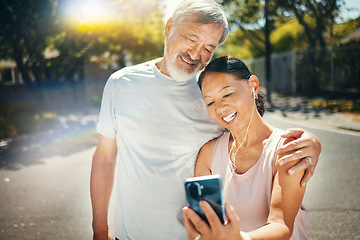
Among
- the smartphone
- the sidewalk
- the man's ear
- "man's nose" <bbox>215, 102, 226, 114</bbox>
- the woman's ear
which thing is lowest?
the sidewalk

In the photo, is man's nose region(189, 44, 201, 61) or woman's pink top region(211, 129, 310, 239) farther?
man's nose region(189, 44, 201, 61)

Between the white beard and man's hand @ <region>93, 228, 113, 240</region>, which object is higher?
the white beard

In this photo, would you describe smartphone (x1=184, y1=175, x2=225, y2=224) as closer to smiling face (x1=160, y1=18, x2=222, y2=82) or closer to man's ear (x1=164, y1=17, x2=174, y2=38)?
smiling face (x1=160, y1=18, x2=222, y2=82)

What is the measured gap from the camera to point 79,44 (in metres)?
18.1

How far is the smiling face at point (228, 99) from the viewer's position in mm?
1913

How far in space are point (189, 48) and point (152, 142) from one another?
67 cm

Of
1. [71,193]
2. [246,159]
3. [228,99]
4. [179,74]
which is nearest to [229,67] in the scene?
[228,99]

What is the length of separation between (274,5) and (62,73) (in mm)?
14690

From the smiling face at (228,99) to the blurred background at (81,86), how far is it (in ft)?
2.76

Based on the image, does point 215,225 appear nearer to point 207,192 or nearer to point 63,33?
point 207,192

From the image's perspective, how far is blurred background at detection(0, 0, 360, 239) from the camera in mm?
4999

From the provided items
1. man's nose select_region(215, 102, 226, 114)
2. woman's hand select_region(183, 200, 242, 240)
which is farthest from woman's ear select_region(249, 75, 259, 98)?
woman's hand select_region(183, 200, 242, 240)

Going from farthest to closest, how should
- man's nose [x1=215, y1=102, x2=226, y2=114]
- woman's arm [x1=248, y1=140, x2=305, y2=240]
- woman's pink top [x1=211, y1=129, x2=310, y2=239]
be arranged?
man's nose [x1=215, y1=102, x2=226, y2=114] < woman's pink top [x1=211, y1=129, x2=310, y2=239] < woman's arm [x1=248, y1=140, x2=305, y2=240]

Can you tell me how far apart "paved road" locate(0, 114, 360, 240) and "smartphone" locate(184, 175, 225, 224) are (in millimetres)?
3212
